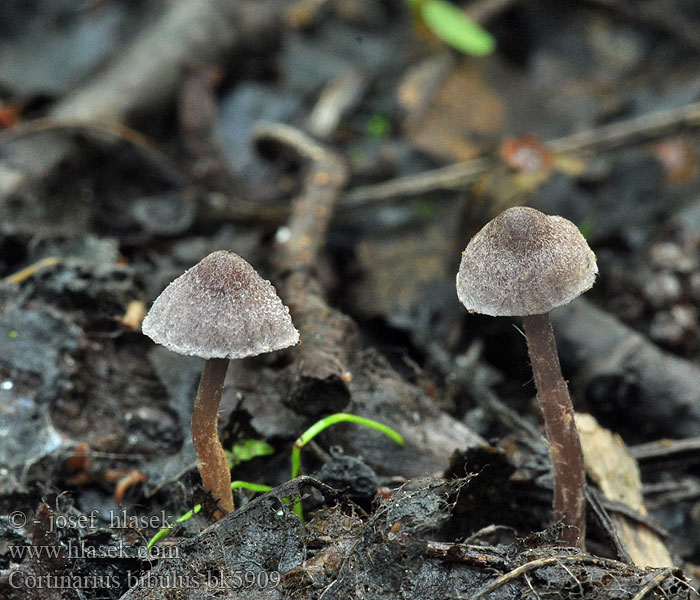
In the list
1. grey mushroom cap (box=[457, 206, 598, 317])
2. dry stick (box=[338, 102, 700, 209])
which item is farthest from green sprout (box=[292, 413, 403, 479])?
dry stick (box=[338, 102, 700, 209])

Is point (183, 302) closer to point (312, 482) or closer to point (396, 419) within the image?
point (312, 482)

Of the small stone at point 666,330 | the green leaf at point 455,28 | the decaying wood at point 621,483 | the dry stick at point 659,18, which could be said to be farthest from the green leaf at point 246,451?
the dry stick at point 659,18

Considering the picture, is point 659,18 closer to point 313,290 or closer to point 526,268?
point 313,290

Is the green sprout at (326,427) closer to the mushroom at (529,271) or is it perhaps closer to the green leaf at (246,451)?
the green leaf at (246,451)

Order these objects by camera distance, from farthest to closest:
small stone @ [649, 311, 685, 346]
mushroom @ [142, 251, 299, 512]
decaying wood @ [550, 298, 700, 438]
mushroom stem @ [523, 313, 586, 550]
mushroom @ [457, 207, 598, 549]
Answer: small stone @ [649, 311, 685, 346] < decaying wood @ [550, 298, 700, 438] < mushroom stem @ [523, 313, 586, 550] < mushroom @ [457, 207, 598, 549] < mushroom @ [142, 251, 299, 512]

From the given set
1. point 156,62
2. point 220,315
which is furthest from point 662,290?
point 156,62

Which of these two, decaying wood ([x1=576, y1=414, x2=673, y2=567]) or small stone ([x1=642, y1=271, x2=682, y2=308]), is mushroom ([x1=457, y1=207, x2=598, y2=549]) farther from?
small stone ([x1=642, y1=271, x2=682, y2=308])

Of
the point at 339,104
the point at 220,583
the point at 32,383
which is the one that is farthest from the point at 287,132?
the point at 220,583
